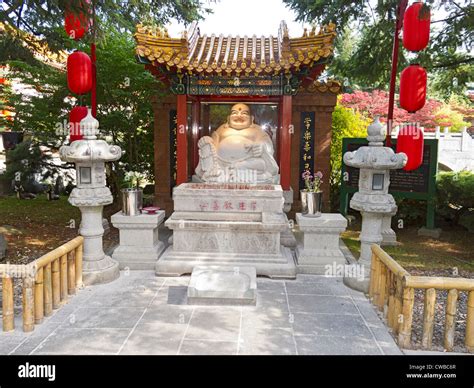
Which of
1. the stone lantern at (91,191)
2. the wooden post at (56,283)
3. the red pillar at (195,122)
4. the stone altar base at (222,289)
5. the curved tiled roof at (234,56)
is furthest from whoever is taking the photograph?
the red pillar at (195,122)

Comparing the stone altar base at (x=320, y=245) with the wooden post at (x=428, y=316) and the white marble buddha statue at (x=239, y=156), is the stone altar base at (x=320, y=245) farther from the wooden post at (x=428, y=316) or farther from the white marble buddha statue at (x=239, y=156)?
the wooden post at (x=428, y=316)

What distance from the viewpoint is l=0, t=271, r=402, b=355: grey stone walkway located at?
179 inches

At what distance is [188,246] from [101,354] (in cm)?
304

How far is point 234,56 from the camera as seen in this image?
8.59 m

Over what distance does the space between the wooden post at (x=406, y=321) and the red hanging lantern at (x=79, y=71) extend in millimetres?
6324

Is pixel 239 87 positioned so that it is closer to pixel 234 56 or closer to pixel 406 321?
pixel 234 56

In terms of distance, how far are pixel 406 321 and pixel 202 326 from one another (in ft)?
7.29

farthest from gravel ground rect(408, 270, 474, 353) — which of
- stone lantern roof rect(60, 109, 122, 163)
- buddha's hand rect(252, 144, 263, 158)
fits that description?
stone lantern roof rect(60, 109, 122, 163)

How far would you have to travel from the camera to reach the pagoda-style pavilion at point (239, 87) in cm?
777

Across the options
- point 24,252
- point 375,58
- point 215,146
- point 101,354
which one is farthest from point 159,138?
point 101,354

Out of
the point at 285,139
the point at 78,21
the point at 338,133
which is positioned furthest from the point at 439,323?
the point at 338,133

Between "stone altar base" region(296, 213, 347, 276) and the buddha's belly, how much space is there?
2.01 m

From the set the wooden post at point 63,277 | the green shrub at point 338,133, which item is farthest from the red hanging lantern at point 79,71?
the green shrub at point 338,133

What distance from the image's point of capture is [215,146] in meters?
8.77
